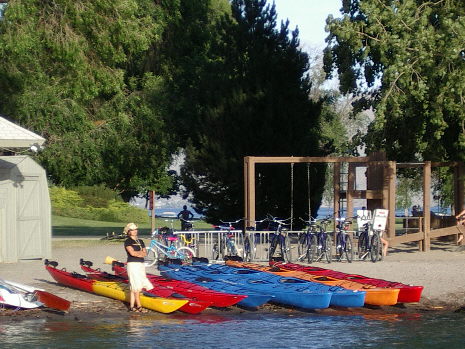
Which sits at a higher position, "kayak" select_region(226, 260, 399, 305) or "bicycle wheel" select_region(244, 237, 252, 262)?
"bicycle wheel" select_region(244, 237, 252, 262)

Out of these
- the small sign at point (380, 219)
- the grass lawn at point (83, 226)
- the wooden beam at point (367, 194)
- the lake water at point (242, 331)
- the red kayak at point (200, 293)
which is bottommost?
the lake water at point (242, 331)

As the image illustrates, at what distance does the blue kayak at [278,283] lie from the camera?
19.3 meters

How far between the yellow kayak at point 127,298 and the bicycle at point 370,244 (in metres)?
7.39

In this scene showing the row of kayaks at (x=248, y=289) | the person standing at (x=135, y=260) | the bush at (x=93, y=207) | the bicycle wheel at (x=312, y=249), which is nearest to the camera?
the person standing at (x=135, y=260)

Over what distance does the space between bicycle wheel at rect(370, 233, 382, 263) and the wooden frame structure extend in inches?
78.4

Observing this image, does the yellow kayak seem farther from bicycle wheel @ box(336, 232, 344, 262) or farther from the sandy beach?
bicycle wheel @ box(336, 232, 344, 262)

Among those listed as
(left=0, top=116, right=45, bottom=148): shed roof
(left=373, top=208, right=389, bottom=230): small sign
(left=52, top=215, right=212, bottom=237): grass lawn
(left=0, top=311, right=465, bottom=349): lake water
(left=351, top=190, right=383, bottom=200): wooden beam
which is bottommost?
(left=0, top=311, right=465, bottom=349): lake water

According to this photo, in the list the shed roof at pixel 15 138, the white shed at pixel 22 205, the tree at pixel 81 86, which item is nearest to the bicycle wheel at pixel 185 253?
the white shed at pixel 22 205

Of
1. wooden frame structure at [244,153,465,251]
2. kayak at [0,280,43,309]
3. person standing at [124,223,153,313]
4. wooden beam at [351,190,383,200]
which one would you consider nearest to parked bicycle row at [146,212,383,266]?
wooden frame structure at [244,153,465,251]

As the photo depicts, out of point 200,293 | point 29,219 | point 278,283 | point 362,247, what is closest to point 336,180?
point 362,247

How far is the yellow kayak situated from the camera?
61.8 feet

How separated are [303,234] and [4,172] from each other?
25.2ft

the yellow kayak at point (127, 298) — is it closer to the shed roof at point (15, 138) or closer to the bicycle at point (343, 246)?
the shed roof at point (15, 138)

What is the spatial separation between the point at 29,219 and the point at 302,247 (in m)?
7.02
